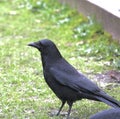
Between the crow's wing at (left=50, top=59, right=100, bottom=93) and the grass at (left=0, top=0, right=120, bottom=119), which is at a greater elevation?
the crow's wing at (left=50, top=59, right=100, bottom=93)

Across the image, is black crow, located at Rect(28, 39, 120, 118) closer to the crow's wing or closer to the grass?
the crow's wing

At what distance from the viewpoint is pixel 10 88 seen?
7.37 m

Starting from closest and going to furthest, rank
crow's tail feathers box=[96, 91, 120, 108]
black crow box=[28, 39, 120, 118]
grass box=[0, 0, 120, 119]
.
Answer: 1. crow's tail feathers box=[96, 91, 120, 108]
2. black crow box=[28, 39, 120, 118]
3. grass box=[0, 0, 120, 119]

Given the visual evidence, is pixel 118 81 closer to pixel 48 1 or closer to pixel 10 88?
pixel 10 88

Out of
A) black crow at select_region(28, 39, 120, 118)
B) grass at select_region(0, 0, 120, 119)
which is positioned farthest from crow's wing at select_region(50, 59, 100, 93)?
grass at select_region(0, 0, 120, 119)

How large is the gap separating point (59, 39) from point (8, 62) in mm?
1730

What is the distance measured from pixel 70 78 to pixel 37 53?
3.11 metres

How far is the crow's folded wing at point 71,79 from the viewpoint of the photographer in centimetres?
605

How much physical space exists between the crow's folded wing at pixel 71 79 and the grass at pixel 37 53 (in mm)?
391

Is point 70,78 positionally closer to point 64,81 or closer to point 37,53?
point 64,81

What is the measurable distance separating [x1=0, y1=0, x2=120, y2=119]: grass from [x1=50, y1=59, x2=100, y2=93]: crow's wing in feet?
1.29

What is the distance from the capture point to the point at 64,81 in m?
6.09

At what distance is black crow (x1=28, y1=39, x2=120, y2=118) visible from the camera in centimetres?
603

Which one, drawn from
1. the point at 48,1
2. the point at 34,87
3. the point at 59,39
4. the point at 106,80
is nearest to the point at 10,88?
the point at 34,87
